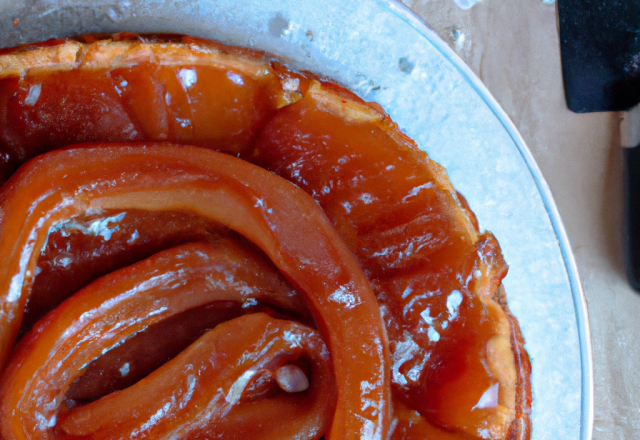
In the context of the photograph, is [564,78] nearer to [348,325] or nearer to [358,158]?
[358,158]

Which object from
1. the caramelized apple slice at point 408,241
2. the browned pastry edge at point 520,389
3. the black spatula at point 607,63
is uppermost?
the black spatula at point 607,63

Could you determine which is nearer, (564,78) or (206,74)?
(206,74)

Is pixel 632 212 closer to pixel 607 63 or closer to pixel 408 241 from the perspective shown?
pixel 607 63

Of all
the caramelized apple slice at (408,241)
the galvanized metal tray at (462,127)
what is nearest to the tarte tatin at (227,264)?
the caramelized apple slice at (408,241)

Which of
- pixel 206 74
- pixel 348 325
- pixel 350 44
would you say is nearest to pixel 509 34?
pixel 350 44

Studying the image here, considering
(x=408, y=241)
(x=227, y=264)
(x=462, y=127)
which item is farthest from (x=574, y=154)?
(x=227, y=264)

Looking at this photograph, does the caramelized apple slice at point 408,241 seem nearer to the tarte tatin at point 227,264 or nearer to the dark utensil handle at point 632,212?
the tarte tatin at point 227,264

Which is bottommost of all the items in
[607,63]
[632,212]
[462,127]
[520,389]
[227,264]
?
[520,389]

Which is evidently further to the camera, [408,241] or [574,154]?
[574,154]
